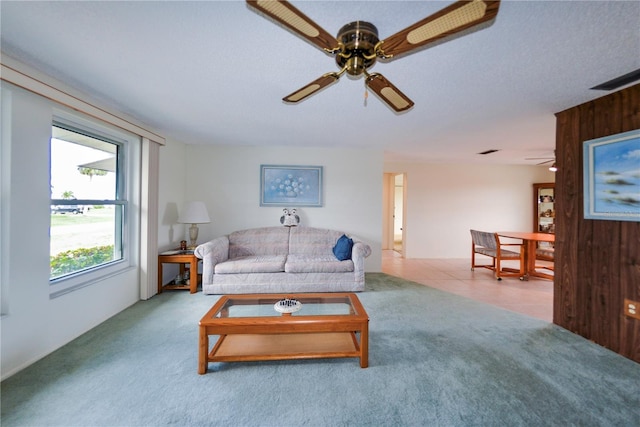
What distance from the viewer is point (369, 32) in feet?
3.59

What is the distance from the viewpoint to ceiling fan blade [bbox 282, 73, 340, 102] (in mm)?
1320

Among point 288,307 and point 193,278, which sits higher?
point 288,307

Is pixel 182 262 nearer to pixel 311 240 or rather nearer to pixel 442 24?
pixel 311 240

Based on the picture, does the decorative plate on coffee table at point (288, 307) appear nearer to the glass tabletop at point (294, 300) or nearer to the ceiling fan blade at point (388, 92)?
the glass tabletop at point (294, 300)

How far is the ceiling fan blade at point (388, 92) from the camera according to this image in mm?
1347

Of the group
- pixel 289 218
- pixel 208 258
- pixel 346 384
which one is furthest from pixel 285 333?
pixel 289 218

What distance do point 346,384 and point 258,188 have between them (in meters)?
3.37

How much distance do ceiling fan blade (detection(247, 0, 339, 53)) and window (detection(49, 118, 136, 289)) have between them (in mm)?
2401

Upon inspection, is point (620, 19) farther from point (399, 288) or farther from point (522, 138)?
point (399, 288)

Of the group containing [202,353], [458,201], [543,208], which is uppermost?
[458,201]

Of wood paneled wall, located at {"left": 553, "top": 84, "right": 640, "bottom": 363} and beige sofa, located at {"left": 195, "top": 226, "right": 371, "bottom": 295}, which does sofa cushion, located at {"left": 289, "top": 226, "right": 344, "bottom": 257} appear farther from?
wood paneled wall, located at {"left": 553, "top": 84, "right": 640, "bottom": 363}

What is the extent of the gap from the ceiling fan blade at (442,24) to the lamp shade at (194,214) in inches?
134

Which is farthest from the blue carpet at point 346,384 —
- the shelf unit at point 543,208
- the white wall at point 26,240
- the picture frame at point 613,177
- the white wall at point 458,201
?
the shelf unit at point 543,208

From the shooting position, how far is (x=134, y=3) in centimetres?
126
